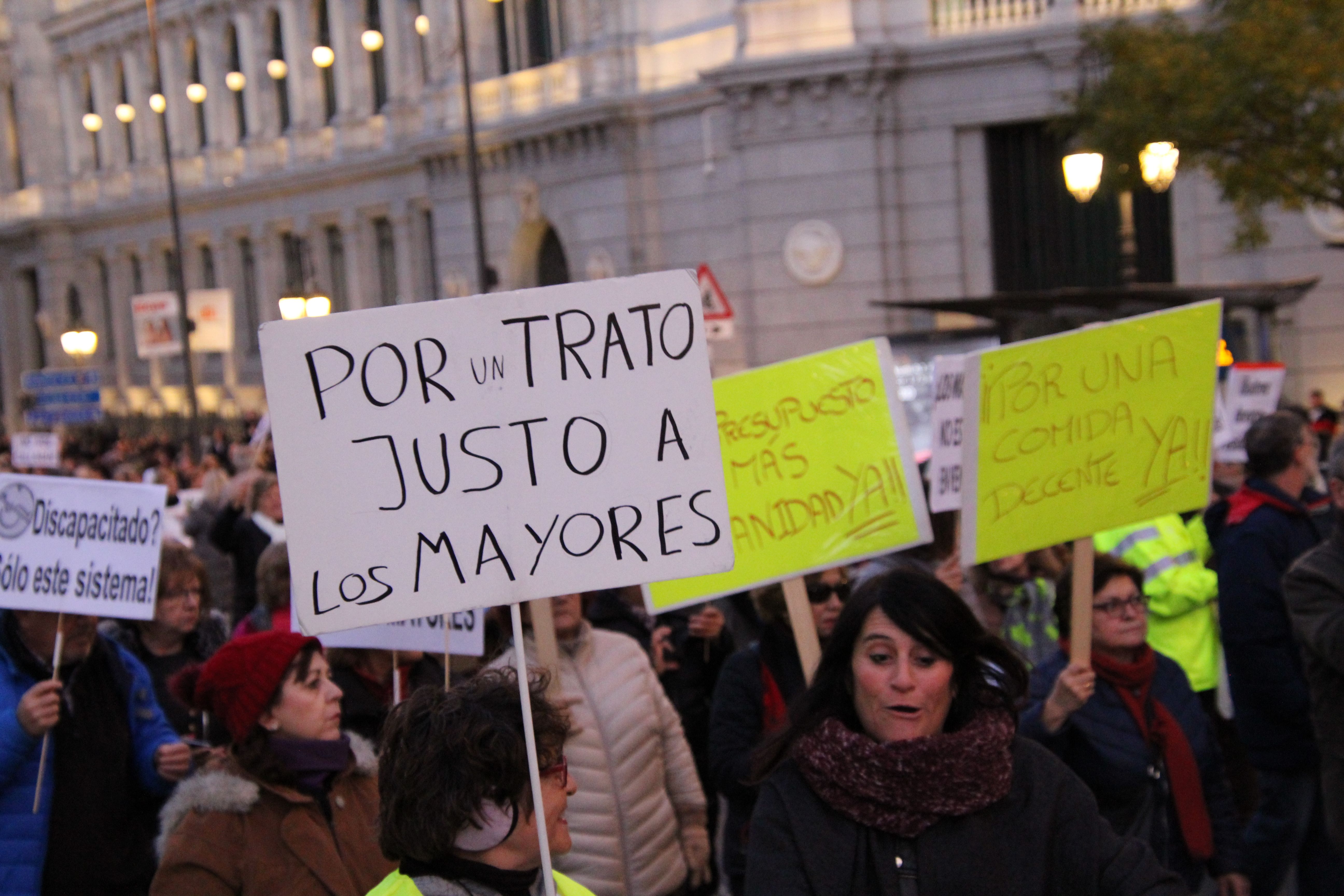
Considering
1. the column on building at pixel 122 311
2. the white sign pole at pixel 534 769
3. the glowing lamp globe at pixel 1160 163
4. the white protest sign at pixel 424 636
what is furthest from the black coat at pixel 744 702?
the column on building at pixel 122 311

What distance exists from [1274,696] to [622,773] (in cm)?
243

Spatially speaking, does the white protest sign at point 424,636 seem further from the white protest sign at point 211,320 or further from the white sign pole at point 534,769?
the white protest sign at point 211,320

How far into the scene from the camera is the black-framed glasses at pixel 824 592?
5855 mm

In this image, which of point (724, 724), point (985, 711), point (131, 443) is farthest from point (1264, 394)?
point (131, 443)

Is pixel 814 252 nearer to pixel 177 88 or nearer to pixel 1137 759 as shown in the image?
pixel 1137 759

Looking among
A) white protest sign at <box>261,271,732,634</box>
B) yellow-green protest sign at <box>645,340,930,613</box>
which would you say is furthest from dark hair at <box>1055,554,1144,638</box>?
white protest sign at <box>261,271,732,634</box>

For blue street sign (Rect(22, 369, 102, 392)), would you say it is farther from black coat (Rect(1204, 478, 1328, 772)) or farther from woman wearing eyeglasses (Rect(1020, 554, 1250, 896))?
woman wearing eyeglasses (Rect(1020, 554, 1250, 896))

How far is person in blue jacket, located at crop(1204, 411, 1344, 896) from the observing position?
5.89 metres

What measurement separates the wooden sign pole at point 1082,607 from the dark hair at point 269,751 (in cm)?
199

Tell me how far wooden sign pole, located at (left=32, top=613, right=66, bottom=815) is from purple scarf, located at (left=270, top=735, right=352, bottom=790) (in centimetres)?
113

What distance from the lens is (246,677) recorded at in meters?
4.11

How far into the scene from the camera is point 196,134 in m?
43.2

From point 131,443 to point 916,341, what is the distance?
22.6m

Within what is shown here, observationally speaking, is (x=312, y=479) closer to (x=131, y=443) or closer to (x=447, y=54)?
(x=447, y=54)
